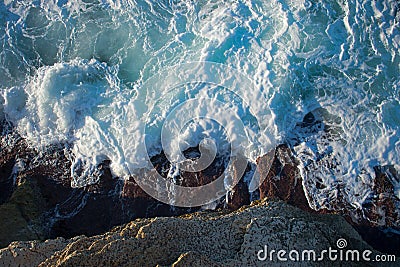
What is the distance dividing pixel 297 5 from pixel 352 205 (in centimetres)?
389
